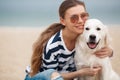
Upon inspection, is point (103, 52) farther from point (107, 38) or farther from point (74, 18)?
point (74, 18)

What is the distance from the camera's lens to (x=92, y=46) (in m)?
1.76

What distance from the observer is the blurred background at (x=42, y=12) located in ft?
7.73

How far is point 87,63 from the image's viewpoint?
6.04ft

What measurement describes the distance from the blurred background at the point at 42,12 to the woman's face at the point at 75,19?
0.57 m

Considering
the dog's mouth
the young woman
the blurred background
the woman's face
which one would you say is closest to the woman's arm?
the young woman

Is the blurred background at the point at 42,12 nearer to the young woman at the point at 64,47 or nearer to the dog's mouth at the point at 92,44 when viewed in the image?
the young woman at the point at 64,47

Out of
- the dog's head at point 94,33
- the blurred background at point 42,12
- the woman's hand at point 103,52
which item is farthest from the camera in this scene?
the blurred background at point 42,12

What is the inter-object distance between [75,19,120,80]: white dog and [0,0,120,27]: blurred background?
0.55 metres

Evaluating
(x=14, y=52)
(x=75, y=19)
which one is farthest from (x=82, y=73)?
(x=14, y=52)

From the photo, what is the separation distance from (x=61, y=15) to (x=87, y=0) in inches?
24.4

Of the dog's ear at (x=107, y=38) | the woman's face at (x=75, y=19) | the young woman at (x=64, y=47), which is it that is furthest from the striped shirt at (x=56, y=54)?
the dog's ear at (x=107, y=38)

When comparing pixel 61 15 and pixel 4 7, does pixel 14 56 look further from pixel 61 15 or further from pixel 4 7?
pixel 61 15

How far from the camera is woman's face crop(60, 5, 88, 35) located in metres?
1.76

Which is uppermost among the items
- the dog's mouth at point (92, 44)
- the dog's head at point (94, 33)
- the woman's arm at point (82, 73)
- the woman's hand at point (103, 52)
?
the dog's head at point (94, 33)
